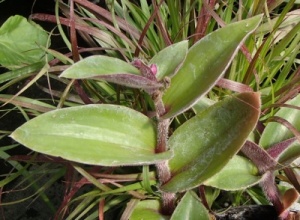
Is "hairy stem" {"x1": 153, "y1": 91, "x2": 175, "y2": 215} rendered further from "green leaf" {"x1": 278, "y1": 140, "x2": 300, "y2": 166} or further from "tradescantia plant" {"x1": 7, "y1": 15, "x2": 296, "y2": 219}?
"green leaf" {"x1": 278, "y1": 140, "x2": 300, "y2": 166}

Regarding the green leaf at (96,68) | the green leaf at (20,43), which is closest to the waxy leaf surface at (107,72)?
the green leaf at (96,68)

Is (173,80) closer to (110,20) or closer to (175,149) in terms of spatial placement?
(175,149)

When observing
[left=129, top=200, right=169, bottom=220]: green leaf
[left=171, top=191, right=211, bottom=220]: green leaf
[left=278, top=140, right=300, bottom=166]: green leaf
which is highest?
[left=278, top=140, right=300, bottom=166]: green leaf

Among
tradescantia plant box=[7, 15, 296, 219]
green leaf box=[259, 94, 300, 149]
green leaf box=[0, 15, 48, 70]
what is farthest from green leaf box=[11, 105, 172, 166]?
green leaf box=[0, 15, 48, 70]

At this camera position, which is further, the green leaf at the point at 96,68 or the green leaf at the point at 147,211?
the green leaf at the point at 147,211

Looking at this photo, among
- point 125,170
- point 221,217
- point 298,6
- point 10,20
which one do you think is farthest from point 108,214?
point 298,6

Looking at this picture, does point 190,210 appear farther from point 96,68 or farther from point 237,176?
point 96,68

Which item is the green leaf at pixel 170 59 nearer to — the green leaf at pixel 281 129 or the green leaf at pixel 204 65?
the green leaf at pixel 204 65
